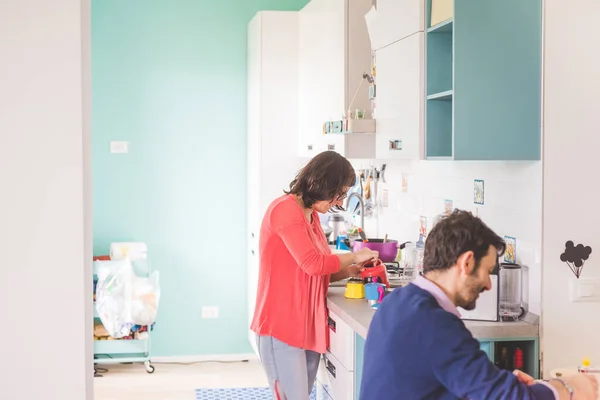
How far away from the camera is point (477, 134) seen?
112 inches

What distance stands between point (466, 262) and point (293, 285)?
54.9 inches

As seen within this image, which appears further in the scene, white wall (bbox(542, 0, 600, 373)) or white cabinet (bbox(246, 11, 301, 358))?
white cabinet (bbox(246, 11, 301, 358))

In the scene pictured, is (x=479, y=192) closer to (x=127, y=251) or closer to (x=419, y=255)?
(x=419, y=255)

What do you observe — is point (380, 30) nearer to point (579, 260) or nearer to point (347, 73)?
point (347, 73)

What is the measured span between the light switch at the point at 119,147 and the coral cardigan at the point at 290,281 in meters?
3.01

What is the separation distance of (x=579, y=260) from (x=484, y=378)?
1042 mm

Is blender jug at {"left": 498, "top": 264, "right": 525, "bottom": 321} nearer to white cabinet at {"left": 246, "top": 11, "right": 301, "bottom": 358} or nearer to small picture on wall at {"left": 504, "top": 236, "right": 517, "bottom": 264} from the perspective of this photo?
small picture on wall at {"left": 504, "top": 236, "right": 517, "bottom": 264}

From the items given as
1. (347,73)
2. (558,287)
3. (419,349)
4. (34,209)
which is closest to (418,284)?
(419,349)

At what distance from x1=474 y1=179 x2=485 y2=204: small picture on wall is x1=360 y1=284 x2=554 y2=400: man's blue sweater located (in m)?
1.49

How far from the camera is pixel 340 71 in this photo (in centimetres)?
429

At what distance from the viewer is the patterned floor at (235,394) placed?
5238 mm

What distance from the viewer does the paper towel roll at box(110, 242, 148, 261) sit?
5.77m

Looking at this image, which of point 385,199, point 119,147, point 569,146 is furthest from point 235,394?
point 569,146

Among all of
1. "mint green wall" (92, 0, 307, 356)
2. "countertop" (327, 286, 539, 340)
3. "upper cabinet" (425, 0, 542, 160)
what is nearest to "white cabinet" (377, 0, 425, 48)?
"upper cabinet" (425, 0, 542, 160)
